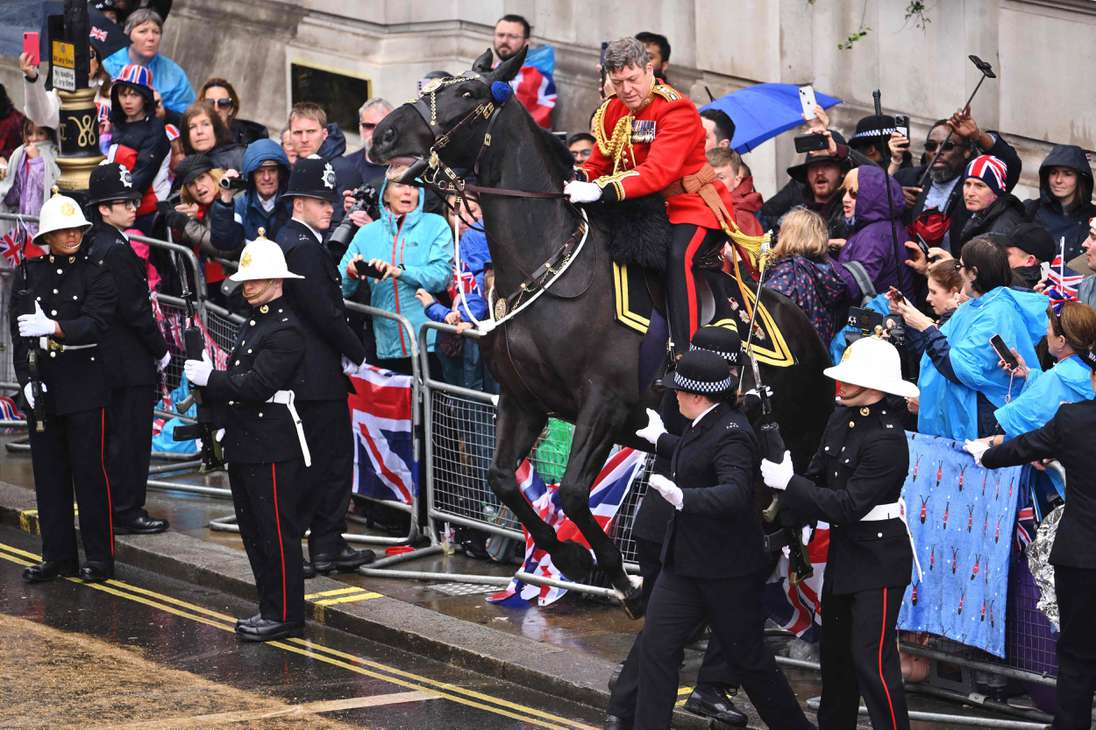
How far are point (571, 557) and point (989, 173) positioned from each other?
4.17 m

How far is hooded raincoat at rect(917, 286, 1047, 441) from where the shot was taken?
368 inches

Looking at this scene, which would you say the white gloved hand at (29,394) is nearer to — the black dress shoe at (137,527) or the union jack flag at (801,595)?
the black dress shoe at (137,527)

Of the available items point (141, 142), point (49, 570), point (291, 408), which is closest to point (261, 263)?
point (291, 408)

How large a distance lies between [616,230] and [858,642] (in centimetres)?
274

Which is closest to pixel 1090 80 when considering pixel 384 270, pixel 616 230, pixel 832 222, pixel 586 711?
pixel 832 222

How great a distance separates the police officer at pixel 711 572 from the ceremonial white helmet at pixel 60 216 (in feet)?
17.1

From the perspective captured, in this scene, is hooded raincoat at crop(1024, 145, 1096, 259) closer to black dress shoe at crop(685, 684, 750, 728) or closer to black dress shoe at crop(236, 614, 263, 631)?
black dress shoe at crop(685, 684, 750, 728)

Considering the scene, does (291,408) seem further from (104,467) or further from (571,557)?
(104,467)

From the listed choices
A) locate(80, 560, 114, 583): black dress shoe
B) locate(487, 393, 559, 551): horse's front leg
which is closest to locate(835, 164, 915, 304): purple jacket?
locate(487, 393, 559, 551): horse's front leg

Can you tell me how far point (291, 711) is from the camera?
29.1ft

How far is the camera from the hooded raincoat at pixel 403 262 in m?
12.4

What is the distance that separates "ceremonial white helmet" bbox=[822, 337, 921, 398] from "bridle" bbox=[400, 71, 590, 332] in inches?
77.4

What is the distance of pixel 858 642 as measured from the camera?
7.80 meters

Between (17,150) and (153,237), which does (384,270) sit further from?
(17,150)
